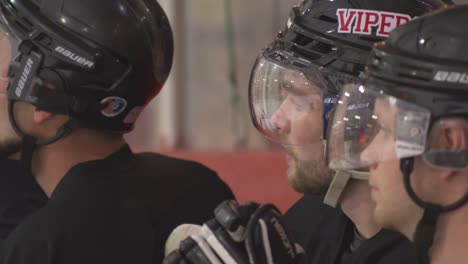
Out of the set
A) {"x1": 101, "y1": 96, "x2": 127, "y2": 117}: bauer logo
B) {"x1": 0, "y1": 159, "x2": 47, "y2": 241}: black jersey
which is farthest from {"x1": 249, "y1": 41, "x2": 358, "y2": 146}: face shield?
{"x1": 0, "y1": 159, "x2": 47, "y2": 241}: black jersey

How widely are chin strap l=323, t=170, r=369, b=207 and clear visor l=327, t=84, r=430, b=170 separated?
0.20 meters

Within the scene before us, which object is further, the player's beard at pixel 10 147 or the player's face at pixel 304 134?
the player's beard at pixel 10 147

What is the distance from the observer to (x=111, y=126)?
229cm

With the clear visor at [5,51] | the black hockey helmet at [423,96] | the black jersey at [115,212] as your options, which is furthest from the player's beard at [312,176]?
the clear visor at [5,51]

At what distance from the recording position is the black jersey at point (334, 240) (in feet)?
6.51

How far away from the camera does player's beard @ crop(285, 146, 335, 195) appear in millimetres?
2094

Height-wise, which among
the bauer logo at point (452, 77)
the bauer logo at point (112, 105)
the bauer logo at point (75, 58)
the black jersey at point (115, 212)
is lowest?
the black jersey at point (115, 212)

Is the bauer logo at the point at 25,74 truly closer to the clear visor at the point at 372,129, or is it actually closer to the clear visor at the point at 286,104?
the clear visor at the point at 286,104

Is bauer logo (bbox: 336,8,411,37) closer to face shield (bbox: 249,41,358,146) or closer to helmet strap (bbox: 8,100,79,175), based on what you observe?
face shield (bbox: 249,41,358,146)

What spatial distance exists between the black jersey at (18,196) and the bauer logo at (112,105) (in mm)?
240

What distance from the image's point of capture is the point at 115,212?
6.81 feet

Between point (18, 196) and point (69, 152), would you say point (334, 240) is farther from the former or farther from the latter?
point (18, 196)

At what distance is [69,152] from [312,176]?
56cm

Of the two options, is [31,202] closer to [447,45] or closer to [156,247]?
[156,247]
